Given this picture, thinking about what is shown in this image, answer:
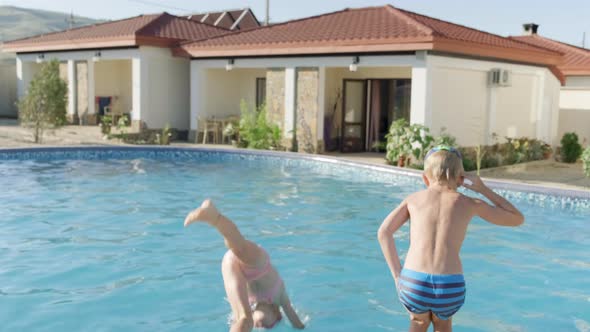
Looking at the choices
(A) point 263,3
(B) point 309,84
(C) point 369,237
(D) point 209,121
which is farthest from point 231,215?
(A) point 263,3

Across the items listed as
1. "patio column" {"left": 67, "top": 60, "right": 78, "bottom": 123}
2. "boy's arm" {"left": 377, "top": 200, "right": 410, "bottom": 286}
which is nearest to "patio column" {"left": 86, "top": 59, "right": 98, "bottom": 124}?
"patio column" {"left": 67, "top": 60, "right": 78, "bottom": 123}

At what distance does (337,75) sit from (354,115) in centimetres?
132

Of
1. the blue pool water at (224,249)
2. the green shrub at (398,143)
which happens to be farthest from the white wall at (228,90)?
the green shrub at (398,143)

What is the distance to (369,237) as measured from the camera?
8.46m

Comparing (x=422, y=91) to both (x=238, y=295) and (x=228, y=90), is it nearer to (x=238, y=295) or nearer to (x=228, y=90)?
(x=228, y=90)

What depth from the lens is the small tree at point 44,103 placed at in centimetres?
1734

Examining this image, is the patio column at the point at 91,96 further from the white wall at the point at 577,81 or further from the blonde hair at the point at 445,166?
the blonde hair at the point at 445,166

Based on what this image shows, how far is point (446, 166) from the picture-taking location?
11.3 feet

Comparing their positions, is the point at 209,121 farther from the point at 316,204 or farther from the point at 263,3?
the point at 263,3

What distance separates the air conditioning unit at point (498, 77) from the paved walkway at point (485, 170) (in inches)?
89.6

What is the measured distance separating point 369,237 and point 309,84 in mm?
8970

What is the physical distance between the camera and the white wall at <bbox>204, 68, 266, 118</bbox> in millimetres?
20297

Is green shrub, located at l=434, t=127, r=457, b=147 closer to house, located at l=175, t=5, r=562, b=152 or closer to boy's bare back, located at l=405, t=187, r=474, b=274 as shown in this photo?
house, located at l=175, t=5, r=562, b=152

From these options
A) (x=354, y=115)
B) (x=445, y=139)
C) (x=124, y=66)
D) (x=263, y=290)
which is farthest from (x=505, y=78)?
(x=124, y=66)
